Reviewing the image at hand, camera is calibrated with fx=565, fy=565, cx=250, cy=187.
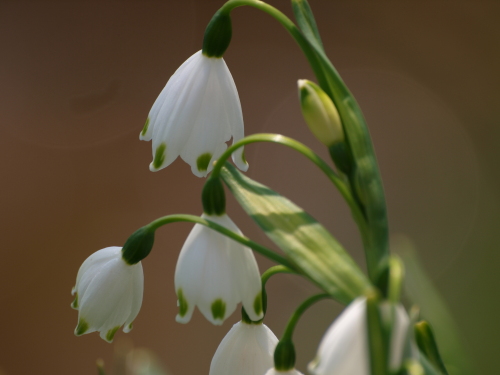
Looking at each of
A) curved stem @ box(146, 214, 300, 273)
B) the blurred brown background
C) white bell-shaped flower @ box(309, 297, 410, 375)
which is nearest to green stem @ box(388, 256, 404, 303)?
white bell-shaped flower @ box(309, 297, 410, 375)

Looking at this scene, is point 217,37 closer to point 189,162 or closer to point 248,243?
point 189,162

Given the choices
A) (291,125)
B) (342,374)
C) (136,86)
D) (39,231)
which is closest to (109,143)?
(136,86)

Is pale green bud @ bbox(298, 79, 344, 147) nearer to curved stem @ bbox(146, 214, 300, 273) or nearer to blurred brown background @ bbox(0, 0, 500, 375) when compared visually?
curved stem @ bbox(146, 214, 300, 273)

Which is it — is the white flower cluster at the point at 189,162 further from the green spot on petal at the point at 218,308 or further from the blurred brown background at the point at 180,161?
the blurred brown background at the point at 180,161

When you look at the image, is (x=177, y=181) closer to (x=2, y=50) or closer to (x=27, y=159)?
(x=27, y=159)

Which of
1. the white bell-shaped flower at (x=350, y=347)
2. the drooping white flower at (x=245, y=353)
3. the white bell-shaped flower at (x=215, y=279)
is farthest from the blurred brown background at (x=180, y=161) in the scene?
the white bell-shaped flower at (x=350, y=347)

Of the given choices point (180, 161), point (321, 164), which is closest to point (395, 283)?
point (321, 164)

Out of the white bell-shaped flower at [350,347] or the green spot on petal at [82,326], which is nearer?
the white bell-shaped flower at [350,347]
